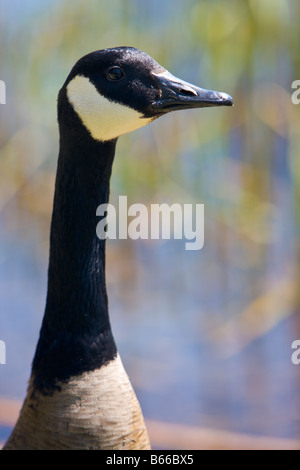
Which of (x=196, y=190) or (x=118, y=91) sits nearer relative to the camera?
(x=118, y=91)

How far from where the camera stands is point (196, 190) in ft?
12.9

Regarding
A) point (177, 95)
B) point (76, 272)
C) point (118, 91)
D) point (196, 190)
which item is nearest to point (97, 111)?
point (118, 91)

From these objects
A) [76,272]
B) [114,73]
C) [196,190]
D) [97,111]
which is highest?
[196,190]

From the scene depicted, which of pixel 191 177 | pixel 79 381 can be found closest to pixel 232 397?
pixel 191 177

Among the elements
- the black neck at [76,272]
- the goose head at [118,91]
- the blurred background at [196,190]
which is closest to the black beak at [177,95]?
the goose head at [118,91]

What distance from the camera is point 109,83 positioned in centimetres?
199

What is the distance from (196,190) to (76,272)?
6.48 feet

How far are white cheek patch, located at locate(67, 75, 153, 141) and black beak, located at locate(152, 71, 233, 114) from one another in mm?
76

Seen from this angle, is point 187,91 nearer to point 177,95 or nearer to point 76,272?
point 177,95

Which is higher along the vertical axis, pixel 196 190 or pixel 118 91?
pixel 196 190

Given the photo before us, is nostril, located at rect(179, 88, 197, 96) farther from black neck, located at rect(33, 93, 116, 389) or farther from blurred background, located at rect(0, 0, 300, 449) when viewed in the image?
blurred background, located at rect(0, 0, 300, 449)

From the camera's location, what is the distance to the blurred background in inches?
145

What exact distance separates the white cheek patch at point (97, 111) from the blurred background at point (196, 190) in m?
1.76

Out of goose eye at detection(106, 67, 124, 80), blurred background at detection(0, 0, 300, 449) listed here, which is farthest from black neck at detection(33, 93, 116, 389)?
blurred background at detection(0, 0, 300, 449)
